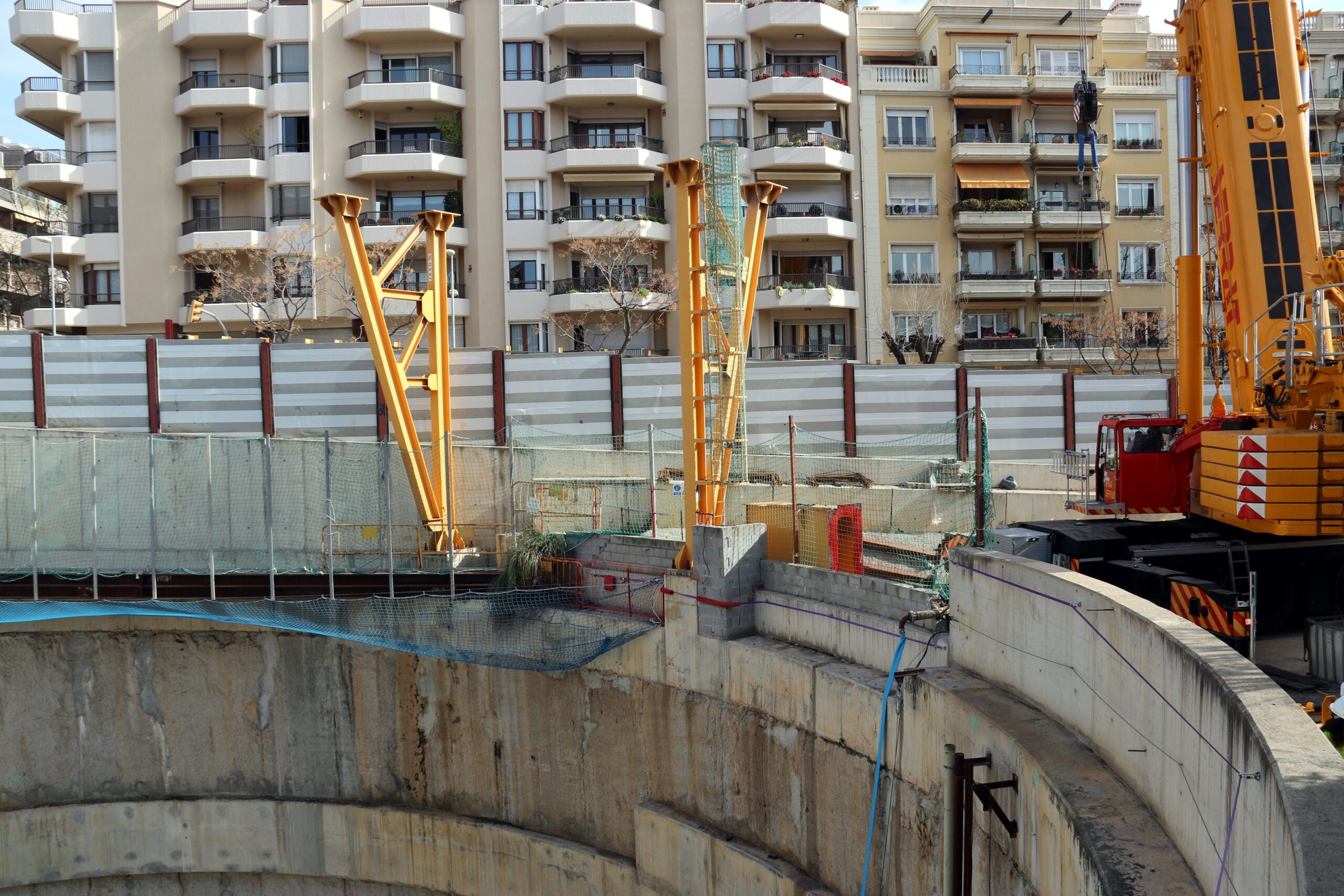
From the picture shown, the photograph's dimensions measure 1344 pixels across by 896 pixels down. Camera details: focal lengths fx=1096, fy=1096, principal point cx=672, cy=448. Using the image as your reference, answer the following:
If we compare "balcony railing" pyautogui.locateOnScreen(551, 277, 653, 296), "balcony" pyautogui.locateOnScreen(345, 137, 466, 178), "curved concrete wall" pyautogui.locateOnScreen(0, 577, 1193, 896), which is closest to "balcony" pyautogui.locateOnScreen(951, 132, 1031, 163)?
"balcony railing" pyautogui.locateOnScreen(551, 277, 653, 296)

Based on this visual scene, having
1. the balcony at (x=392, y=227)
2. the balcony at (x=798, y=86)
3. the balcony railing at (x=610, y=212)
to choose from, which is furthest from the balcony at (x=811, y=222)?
the balcony at (x=392, y=227)

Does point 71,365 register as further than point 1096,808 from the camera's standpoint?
Yes

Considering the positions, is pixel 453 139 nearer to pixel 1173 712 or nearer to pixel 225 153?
pixel 225 153

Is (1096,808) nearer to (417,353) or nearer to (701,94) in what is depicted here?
(417,353)

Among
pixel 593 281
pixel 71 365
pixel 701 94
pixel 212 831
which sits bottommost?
pixel 212 831

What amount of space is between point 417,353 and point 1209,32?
85.2 ft

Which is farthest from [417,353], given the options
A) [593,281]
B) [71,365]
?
[71,365]

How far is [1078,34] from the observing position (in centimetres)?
4156

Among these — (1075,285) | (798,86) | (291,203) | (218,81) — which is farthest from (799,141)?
(218,81)

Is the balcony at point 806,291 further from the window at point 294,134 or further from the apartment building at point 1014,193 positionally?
the window at point 294,134

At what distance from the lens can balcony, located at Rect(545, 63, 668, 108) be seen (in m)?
38.6

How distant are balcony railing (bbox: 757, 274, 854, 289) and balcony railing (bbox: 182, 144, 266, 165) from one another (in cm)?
1865

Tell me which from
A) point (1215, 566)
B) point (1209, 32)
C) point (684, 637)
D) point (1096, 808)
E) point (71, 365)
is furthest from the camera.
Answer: point (71, 365)

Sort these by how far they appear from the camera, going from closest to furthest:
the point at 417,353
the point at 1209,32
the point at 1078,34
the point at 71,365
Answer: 1. the point at 1209,32
2. the point at 71,365
3. the point at 417,353
4. the point at 1078,34
